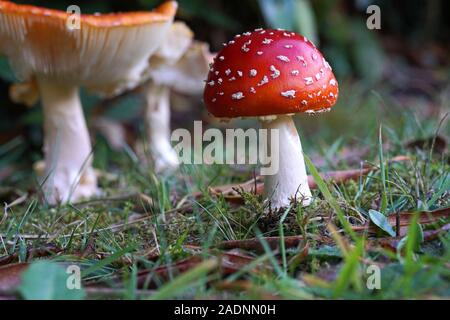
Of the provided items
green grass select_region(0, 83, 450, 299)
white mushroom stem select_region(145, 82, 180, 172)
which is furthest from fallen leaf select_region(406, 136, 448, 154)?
white mushroom stem select_region(145, 82, 180, 172)

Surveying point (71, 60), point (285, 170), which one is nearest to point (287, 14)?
→ point (71, 60)

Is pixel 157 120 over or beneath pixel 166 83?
beneath

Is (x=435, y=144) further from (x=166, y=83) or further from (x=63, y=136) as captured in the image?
(x=63, y=136)

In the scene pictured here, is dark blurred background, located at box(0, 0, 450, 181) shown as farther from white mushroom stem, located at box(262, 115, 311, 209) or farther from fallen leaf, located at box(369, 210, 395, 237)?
fallen leaf, located at box(369, 210, 395, 237)

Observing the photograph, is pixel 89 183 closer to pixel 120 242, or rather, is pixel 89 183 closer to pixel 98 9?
pixel 120 242

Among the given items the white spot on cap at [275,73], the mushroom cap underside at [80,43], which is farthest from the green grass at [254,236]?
the mushroom cap underside at [80,43]

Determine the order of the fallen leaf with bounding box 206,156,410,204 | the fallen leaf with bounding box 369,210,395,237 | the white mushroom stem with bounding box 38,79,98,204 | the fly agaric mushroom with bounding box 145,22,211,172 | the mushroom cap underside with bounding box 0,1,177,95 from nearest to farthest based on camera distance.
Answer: the fallen leaf with bounding box 369,210,395,237 < the fallen leaf with bounding box 206,156,410,204 < the mushroom cap underside with bounding box 0,1,177,95 < the white mushroom stem with bounding box 38,79,98,204 < the fly agaric mushroom with bounding box 145,22,211,172

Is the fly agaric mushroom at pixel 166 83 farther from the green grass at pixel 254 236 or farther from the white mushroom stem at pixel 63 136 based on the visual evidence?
the green grass at pixel 254 236
